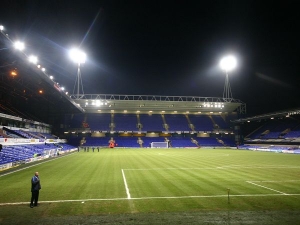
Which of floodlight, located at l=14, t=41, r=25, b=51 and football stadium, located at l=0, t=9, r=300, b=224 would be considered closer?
football stadium, located at l=0, t=9, r=300, b=224

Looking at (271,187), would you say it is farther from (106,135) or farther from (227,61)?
(106,135)

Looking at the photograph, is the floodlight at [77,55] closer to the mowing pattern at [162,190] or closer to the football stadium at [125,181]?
the football stadium at [125,181]

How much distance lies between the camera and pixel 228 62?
202 feet

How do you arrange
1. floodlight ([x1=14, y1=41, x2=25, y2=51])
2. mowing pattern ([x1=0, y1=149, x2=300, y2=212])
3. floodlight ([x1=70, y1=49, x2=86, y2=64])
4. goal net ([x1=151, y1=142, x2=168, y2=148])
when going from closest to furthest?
1. mowing pattern ([x1=0, y1=149, x2=300, y2=212])
2. floodlight ([x1=14, y1=41, x2=25, y2=51])
3. floodlight ([x1=70, y1=49, x2=86, y2=64])
4. goal net ([x1=151, y1=142, x2=168, y2=148])

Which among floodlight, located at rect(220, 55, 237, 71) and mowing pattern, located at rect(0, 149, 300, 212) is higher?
floodlight, located at rect(220, 55, 237, 71)

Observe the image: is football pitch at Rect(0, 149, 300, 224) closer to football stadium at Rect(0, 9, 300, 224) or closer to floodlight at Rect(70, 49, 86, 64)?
football stadium at Rect(0, 9, 300, 224)

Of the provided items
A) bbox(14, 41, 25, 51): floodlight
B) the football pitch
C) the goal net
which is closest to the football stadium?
the football pitch

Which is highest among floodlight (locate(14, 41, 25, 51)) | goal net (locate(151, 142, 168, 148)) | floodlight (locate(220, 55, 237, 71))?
floodlight (locate(220, 55, 237, 71))

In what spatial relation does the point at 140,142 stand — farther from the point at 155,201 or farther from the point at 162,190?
the point at 155,201

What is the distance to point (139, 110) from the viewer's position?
293 feet

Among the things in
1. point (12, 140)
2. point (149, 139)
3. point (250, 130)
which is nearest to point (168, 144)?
point (149, 139)

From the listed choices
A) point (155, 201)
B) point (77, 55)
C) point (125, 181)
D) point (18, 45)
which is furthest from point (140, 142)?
point (155, 201)

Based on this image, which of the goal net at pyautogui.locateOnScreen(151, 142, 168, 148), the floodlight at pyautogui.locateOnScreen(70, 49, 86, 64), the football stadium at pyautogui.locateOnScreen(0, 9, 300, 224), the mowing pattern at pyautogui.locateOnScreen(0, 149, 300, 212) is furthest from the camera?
the goal net at pyautogui.locateOnScreen(151, 142, 168, 148)

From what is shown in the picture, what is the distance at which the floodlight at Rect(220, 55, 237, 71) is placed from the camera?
60656 mm
